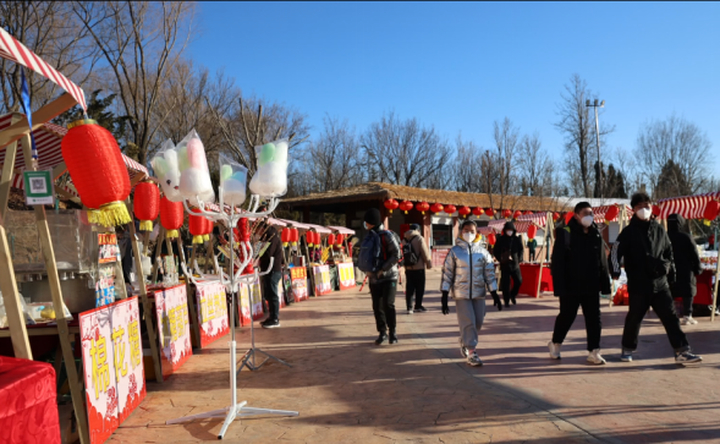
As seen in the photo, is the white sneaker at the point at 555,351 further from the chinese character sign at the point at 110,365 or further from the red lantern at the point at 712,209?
the red lantern at the point at 712,209

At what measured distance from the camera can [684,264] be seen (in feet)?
26.9

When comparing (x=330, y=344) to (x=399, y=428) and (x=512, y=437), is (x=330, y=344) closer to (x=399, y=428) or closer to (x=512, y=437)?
(x=399, y=428)

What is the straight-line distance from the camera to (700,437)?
3.78 metres

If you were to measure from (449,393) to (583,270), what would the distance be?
2.25 metres

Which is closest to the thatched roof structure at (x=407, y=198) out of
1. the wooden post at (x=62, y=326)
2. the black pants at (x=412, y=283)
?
the black pants at (x=412, y=283)

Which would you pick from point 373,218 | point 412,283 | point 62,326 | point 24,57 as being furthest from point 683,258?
point 24,57

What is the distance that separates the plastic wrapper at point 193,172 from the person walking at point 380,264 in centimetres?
322

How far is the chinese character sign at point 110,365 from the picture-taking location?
3.97 m

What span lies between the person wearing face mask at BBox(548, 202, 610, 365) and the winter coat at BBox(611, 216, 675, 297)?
0.26 m

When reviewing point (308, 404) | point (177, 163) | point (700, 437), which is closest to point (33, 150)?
point (177, 163)

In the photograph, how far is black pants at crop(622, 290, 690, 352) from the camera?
580cm

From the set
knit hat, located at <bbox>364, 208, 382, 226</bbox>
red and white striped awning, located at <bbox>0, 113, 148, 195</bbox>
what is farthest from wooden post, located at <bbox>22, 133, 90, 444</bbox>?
knit hat, located at <bbox>364, 208, 382, 226</bbox>

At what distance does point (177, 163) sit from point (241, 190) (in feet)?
2.07

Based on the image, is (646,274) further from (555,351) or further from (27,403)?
(27,403)
